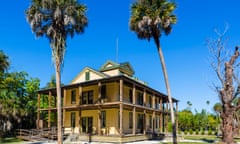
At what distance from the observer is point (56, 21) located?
19484 millimetres

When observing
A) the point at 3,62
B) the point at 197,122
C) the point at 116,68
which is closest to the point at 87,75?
the point at 116,68

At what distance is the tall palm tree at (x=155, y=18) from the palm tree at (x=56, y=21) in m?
4.93

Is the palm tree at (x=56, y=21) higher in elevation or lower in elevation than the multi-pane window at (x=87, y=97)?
higher

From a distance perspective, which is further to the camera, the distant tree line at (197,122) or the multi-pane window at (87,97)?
the distant tree line at (197,122)

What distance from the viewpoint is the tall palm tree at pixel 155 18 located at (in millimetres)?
19203

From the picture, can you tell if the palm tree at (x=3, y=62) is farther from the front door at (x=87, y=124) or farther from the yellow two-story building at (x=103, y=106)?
the front door at (x=87, y=124)

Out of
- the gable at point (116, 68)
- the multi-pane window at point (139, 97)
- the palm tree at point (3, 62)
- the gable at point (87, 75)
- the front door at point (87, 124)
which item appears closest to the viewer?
the front door at point (87, 124)

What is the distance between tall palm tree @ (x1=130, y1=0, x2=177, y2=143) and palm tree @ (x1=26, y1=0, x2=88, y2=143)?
493 cm

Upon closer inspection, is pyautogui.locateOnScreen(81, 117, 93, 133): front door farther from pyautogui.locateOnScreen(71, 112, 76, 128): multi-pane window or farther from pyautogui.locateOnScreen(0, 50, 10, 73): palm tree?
pyautogui.locateOnScreen(0, 50, 10, 73): palm tree

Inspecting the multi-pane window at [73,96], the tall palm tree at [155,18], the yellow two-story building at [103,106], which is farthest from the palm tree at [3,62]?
the tall palm tree at [155,18]

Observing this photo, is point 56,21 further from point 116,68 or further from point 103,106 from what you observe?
point 116,68

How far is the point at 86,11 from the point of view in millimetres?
21156

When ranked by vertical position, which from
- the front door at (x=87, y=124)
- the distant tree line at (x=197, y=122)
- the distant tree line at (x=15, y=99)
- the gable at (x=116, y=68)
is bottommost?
the distant tree line at (x=197, y=122)

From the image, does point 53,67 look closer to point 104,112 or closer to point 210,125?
point 104,112
